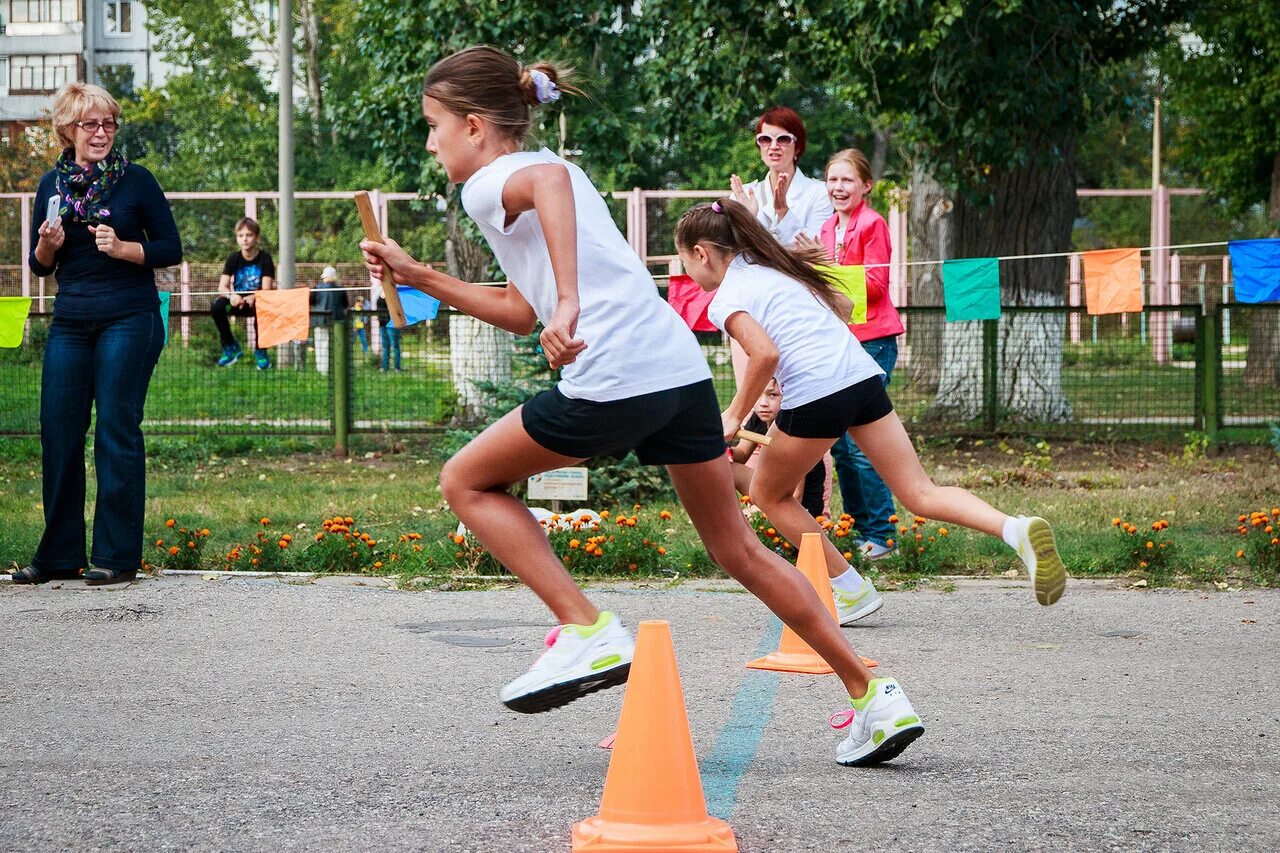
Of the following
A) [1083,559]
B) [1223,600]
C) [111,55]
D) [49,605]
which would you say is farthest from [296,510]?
[111,55]

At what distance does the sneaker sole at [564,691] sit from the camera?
145 inches

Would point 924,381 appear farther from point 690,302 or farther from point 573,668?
point 573,668

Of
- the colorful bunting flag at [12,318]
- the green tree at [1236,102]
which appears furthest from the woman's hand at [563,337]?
the green tree at [1236,102]

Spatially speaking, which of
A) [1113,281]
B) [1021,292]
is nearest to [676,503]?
[1113,281]

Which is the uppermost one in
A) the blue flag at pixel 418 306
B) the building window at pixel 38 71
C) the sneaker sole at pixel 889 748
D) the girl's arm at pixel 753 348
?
the building window at pixel 38 71

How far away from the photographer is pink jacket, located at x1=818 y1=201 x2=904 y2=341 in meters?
7.71

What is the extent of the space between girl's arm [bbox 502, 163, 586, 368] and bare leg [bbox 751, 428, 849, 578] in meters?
1.89

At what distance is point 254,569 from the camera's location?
775 cm

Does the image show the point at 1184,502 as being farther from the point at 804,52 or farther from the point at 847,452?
the point at 804,52

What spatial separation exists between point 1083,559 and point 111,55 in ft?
240

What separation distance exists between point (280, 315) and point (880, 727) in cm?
1007

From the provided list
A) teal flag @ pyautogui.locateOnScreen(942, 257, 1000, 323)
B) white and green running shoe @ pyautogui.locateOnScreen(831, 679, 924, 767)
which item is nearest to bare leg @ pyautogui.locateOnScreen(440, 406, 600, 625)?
white and green running shoe @ pyautogui.locateOnScreen(831, 679, 924, 767)

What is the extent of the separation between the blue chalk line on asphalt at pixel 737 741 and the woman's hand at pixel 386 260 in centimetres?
150

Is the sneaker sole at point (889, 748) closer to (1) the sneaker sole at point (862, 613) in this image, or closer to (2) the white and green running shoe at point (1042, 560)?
(2) the white and green running shoe at point (1042, 560)
